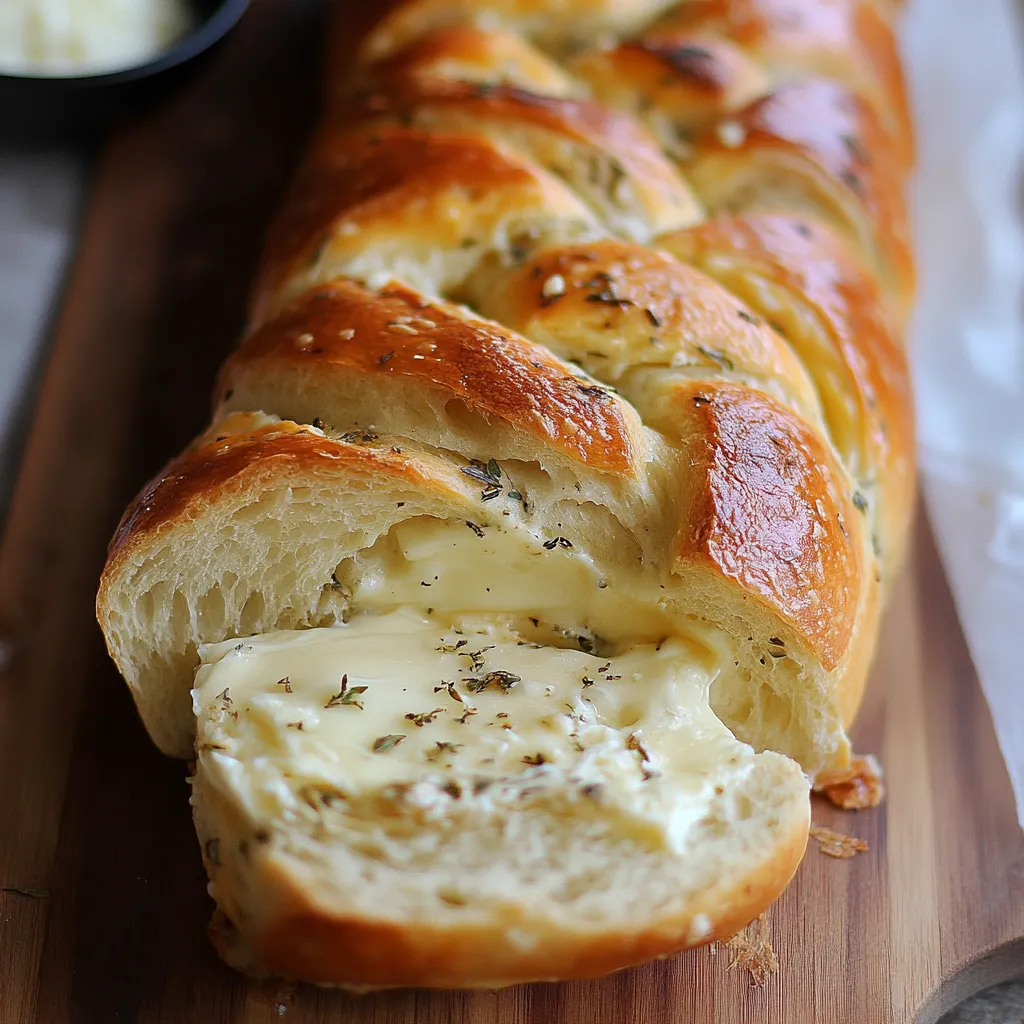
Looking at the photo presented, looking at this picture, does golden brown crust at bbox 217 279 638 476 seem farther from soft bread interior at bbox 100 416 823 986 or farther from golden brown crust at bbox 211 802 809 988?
golden brown crust at bbox 211 802 809 988

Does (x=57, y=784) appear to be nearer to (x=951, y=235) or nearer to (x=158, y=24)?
(x=158, y=24)

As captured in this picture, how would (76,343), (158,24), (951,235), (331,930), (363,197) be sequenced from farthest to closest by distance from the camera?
(951,235) < (158,24) < (76,343) < (363,197) < (331,930)

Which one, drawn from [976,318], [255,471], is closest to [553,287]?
[255,471]

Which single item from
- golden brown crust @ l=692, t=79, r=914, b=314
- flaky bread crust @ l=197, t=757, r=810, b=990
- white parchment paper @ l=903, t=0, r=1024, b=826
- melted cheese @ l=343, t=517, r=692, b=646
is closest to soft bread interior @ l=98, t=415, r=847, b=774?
melted cheese @ l=343, t=517, r=692, b=646

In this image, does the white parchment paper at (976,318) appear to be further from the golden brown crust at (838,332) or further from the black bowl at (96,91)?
the black bowl at (96,91)

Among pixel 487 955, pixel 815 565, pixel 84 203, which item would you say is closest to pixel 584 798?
pixel 487 955
